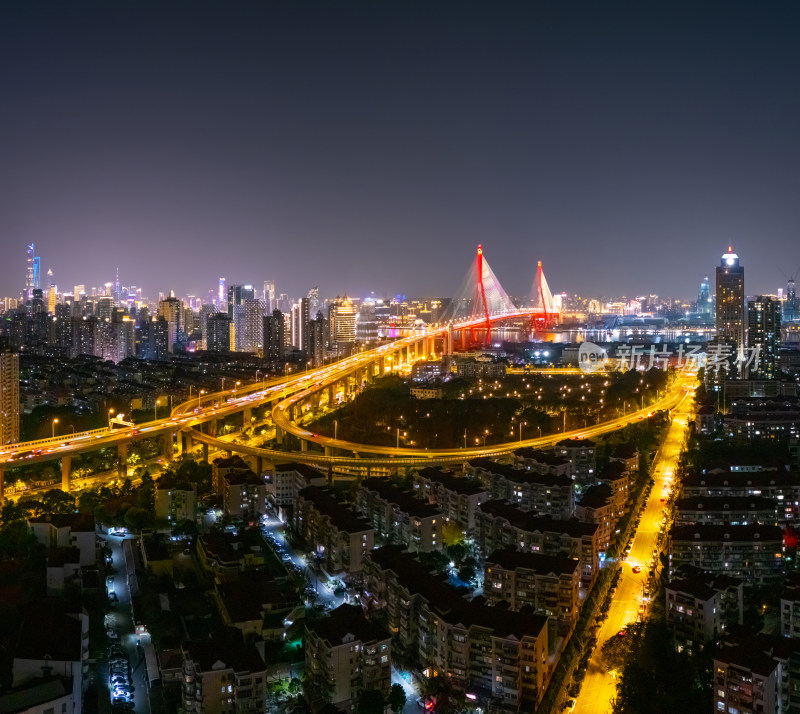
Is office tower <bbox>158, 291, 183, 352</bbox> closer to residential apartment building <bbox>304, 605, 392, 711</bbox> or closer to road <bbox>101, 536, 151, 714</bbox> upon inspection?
road <bbox>101, 536, 151, 714</bbox>

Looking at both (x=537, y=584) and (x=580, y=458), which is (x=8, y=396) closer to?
(x=580, y=458)

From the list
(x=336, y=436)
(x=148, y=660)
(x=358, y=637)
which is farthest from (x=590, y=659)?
(x=336, y=436)

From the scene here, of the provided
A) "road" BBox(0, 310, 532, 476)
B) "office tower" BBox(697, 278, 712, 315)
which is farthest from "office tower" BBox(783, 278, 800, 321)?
"road" BBox(0, 310, 532, 476)

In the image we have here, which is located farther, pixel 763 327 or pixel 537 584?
pixel 763 327

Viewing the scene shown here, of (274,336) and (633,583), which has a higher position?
(274,336)

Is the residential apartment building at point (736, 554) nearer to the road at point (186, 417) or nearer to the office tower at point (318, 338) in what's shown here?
the road at point (186, 417)

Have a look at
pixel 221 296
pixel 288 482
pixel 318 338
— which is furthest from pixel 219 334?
pixel 288 482

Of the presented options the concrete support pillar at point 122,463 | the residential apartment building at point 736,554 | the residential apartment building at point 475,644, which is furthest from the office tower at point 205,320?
the residential apartment building at point 475,644

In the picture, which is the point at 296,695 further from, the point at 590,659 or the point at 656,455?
the point at 656,455
